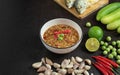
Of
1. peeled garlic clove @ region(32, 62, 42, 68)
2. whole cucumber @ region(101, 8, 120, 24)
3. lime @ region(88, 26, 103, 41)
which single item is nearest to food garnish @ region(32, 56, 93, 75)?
peeled garlic clove @ region(32, 62, 42, 68)

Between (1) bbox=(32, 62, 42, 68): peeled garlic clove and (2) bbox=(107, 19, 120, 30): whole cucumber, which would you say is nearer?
(1) bbox=(32, 62, 42, 68): peeled garlic clove

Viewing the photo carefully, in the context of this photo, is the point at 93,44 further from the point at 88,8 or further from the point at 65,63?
the point at 88,8

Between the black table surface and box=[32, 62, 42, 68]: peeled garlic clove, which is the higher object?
the black table surface

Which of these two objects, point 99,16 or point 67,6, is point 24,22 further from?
point 99,16

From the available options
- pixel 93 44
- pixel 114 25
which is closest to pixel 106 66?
pixel 93 44

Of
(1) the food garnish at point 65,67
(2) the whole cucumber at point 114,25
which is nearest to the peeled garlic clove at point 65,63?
(1) the food garnish at point 65,67

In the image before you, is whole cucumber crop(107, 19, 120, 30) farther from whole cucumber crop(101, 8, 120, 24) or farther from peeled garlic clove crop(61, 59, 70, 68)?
peeled garlic clove crop(61, 59, 70, 68)

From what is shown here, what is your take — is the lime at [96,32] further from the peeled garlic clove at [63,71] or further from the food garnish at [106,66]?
the peeled garlic clove at [63,71]
